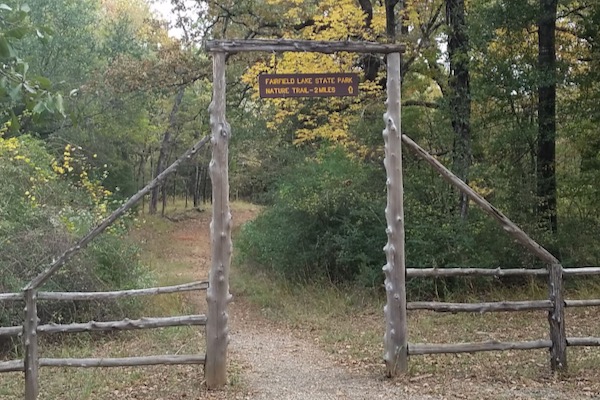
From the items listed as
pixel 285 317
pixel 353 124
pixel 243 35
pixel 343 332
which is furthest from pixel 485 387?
pixel 243 35

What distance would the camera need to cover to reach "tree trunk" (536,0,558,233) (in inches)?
425

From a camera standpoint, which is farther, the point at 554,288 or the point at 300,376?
the point at 300,376

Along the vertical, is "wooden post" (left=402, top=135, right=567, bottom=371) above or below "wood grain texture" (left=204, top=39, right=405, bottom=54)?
below

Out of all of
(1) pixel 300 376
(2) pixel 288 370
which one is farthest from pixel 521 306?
(2) pixel 288 370

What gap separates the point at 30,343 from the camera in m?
5.51

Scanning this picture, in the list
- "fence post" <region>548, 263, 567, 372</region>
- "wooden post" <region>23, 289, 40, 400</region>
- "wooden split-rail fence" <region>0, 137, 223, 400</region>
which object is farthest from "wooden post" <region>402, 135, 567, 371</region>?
"wooden post" <region>23, 289, 40, 400</region>

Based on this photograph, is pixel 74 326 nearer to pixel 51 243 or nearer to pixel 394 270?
pixel 394 270

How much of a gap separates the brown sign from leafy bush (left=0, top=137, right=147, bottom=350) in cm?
442

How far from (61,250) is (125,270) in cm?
122

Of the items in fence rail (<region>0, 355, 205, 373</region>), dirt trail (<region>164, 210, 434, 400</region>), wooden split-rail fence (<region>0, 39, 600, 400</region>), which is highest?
wooden split-rail fence (<region>0, 39, 600, 400</region>)

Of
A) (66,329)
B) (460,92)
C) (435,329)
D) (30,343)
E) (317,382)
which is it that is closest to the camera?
(30,343)

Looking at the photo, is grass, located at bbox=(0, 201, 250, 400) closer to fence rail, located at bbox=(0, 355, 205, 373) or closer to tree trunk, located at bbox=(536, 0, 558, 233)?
fence rail, located at bbox=(0, 355, 205, 373)

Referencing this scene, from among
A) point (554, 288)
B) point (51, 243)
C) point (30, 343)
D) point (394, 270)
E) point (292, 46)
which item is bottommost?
point (30, 343)

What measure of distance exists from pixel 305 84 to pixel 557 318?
3.61 meters
